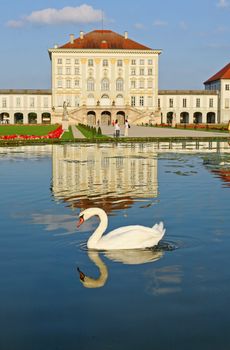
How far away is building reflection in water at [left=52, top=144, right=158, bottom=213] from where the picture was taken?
438 inches

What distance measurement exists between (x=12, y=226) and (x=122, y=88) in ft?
286

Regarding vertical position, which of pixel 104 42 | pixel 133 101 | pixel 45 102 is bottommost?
pixel 45 102

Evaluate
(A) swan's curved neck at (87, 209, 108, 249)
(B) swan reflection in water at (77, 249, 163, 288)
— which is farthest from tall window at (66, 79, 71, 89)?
(B) swan reflection in water at (77, 249, 163, 288)

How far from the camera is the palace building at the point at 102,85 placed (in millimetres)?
93375

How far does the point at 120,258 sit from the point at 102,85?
292 ft

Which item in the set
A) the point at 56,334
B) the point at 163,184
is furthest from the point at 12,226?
the point at 163,184

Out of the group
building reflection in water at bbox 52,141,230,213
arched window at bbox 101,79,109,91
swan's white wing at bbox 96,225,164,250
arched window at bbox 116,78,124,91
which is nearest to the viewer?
swan's white wing at bbox 96,225,164,250

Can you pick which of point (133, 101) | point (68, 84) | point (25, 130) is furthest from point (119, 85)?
point (25, 130)

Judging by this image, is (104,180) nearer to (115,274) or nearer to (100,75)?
(115,274)

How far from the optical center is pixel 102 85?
94312mm

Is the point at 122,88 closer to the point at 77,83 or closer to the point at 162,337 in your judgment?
the point at 77,83

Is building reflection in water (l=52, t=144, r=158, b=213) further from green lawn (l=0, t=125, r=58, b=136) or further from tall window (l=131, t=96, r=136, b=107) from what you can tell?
tall window (l=131, t=96, r=136, b=107)

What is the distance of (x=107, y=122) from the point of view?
9162 cm

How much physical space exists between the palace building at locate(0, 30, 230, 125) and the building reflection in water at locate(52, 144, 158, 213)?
7211cm
